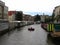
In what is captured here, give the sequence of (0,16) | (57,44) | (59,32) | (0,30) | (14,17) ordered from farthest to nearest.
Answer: (14,17)
(0,16)
(0,30)
(59,32)
(57,44)

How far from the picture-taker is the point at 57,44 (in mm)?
28000

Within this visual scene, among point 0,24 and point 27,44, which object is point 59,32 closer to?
point 27,44

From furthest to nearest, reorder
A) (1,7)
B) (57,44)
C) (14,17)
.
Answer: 1. (14,17)
2. (1,7)
3. (57,44)

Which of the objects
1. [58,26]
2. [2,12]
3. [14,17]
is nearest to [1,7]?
[2,12]

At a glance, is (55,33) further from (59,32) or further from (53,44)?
(53,44)

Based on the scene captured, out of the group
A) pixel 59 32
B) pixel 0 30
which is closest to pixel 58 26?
pixel 59 32

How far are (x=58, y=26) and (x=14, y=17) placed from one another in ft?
402

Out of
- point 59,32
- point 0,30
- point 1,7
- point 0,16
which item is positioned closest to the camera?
point 59,32

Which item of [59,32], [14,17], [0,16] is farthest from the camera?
[14,17]

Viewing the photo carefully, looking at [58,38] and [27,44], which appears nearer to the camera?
[27,44]

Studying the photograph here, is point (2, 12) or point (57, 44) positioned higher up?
point (2, 12)

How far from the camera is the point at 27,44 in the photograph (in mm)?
28406

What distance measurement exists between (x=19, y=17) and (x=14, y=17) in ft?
18.1

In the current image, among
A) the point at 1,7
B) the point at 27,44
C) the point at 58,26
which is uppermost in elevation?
the point at 1,7
